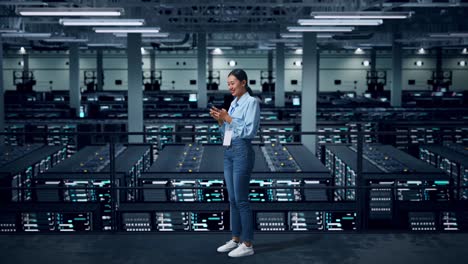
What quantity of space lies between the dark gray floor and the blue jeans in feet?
1.01

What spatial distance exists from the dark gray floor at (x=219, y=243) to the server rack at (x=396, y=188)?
61 centimetres

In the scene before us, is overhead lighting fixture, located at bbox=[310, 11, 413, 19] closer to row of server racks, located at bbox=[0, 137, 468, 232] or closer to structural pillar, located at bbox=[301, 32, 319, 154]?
row of server racks, located at bbox=[0, 137, 468, 232]

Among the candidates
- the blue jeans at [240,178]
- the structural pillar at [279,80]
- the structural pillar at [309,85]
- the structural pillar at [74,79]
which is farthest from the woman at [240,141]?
the structural pillar at [74,79]

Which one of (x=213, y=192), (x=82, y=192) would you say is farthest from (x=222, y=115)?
(x=82, y=192)

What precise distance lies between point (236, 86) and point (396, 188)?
9.45 ft

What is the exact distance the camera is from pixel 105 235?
5.80 meters

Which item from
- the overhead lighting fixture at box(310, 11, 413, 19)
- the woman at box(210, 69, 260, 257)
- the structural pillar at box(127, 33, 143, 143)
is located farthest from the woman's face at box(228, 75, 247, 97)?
the structural pillar at box(127, 33, 143, 143)

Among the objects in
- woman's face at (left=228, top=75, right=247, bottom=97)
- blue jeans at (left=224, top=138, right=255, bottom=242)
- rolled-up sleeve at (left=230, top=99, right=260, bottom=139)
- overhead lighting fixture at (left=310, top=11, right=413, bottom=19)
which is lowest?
blue jeans at (left=224, top=138, right=255, bottom=242)

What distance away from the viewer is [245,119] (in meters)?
4.95

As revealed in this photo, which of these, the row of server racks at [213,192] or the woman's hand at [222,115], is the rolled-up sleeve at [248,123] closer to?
the woman's hand at [222,115]

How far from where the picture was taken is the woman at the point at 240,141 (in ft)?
16.2

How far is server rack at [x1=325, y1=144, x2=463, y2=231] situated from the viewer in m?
7.99

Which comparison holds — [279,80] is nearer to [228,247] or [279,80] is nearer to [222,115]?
[228,247]

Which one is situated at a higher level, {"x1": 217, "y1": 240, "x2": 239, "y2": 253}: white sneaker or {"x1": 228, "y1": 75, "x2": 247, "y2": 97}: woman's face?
{"x1": 228, "y1": 75, "x2": 247, "y2": 97}: woman's face
